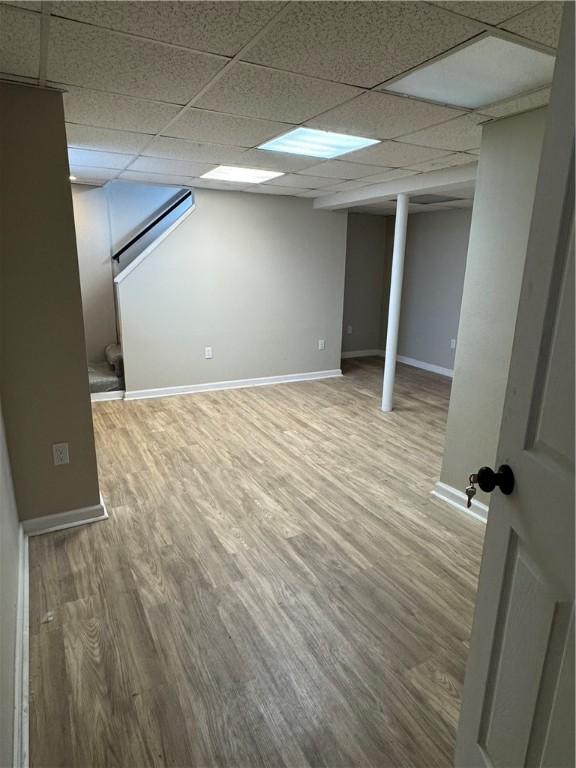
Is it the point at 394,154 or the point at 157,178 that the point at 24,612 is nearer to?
the point at 394,154

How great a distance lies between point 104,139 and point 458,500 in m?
3.31

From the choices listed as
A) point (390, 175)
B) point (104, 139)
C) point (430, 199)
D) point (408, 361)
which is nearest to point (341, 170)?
point (390, 175)

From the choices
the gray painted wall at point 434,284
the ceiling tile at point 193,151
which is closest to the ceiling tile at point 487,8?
the ceiling tile at point 193,151

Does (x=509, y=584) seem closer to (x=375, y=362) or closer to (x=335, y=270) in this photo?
(x=335, y=270)

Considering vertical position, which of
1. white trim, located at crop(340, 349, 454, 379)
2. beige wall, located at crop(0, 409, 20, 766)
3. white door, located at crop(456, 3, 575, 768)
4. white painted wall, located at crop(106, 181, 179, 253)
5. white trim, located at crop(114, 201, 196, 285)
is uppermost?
white painted wall, located at crop(106, 181, 179, 253)

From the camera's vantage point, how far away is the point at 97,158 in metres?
3.44

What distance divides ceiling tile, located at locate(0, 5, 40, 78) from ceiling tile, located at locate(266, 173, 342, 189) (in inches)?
94.9

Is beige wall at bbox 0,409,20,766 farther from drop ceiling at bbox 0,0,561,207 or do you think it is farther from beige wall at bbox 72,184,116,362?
beige wall at bbox 72,184,116,362

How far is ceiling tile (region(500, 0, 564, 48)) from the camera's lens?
130 cm

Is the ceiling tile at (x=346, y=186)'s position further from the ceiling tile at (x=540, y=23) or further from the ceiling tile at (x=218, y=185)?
the ceiling tile at (x=540, y=23)

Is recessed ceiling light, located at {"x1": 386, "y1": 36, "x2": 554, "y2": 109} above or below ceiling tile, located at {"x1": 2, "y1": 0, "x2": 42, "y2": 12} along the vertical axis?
above

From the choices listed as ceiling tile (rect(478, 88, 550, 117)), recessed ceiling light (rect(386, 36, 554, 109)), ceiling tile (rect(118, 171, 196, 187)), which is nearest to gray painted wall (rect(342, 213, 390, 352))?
ceiling tile (rect(118, 171, 196, 187))

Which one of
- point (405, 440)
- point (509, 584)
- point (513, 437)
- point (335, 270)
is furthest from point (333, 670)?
point (335, 270)

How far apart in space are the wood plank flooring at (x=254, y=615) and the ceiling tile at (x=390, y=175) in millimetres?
2395
